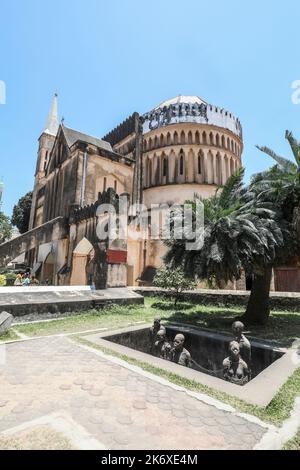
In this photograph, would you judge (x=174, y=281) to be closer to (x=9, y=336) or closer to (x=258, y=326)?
(x=258, y=326)

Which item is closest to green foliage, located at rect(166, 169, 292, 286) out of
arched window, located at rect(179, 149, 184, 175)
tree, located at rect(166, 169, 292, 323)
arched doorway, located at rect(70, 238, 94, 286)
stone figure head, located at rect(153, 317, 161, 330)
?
tree, located at rect(166, 169, 292, 323)

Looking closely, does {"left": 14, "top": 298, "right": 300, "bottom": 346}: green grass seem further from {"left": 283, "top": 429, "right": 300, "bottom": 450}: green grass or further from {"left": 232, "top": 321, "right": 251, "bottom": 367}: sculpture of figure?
{"left": 283, "top": 429, "right": 300, "bottom": 450}: green grass

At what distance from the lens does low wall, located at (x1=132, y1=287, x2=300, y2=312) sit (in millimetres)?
14211

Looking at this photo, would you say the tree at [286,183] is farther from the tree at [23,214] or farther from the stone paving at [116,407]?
the tree at [23,214]

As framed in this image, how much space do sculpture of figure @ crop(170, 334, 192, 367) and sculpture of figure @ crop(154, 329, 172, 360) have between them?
22cm

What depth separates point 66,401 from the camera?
3902 millimetres

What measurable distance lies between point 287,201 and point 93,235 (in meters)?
11.6

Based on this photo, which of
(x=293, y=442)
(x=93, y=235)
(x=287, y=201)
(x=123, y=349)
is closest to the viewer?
(x=293, y=442)

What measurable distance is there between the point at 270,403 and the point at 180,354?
332 cm

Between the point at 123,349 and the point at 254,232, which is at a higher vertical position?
the point at 254,232

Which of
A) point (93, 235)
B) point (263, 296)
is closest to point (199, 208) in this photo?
point (263, 296)

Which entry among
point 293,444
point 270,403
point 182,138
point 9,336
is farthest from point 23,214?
point 293,444

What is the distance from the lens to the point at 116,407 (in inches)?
148
